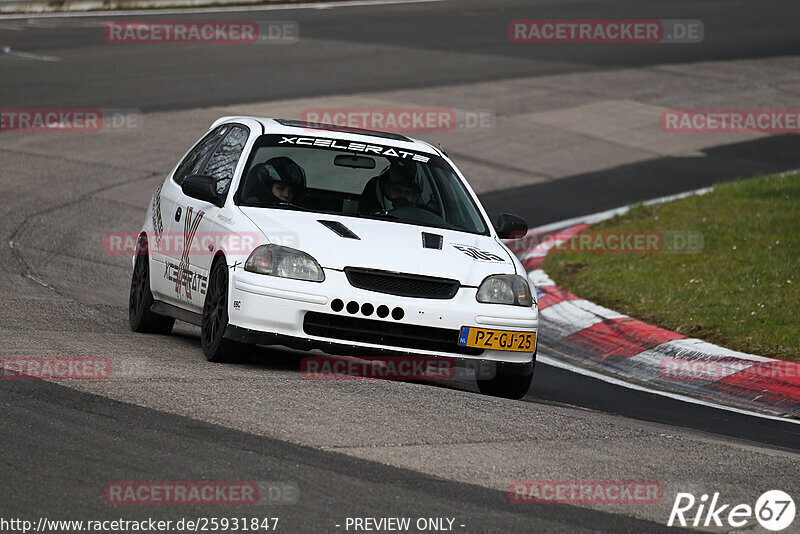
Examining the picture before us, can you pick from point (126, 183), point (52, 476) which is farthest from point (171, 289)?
point (126, 183)

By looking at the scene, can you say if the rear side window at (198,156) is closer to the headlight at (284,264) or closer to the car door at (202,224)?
the car door at (202,224)

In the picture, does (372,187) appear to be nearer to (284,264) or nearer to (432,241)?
(432,241)

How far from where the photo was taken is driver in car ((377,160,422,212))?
29.9ft

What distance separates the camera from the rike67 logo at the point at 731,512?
5574 millimetres

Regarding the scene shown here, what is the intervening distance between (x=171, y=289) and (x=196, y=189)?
0.91 m

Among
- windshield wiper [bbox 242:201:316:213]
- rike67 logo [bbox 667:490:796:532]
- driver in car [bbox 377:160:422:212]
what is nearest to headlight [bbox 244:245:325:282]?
windshield wiper [bbox 242:201:316:213]

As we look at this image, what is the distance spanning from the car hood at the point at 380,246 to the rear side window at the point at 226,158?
1.86 ft

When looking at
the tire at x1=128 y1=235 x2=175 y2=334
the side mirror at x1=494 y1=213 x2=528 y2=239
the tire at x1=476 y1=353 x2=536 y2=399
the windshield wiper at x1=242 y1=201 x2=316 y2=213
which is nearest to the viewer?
the tire at x1=476 y1=353 x2=536 y2=399

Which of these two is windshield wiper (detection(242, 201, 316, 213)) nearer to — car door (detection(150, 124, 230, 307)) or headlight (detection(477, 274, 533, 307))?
car door (detection(150, 124, 230, 307))

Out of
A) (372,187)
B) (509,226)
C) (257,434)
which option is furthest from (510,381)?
(257,434)

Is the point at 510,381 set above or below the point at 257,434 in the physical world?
below

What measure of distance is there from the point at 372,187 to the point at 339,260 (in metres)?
1.38

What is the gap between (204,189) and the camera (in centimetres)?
871

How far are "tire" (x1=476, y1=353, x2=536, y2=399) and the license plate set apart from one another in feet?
0.38
